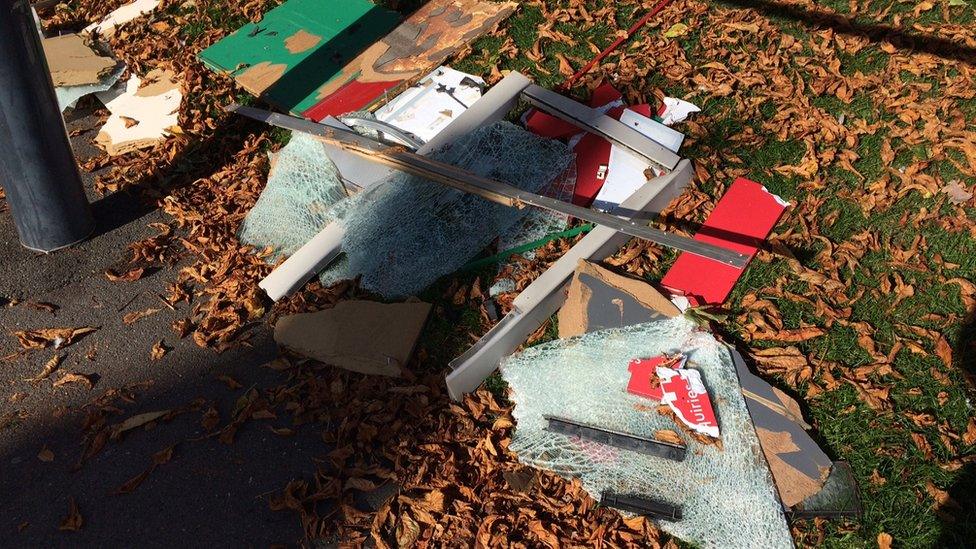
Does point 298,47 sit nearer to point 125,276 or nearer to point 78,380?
point 125,276

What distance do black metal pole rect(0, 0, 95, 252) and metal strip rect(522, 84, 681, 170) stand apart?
263 cm

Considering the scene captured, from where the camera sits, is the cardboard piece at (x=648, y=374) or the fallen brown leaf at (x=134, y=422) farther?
the fallen brown leaf at (x=134, y=422)

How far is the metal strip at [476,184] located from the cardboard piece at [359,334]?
71 cm

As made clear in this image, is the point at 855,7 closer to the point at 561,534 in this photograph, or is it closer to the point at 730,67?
the point at 730,67

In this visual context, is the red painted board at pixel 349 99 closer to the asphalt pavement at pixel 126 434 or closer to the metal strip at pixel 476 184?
the metal strip at pixel 476 184

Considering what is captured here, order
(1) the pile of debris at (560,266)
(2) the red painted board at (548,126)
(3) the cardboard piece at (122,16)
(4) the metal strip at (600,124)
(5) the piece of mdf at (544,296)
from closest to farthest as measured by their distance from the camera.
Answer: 1. (1) the pile of debris at (560,266)
2. (5) the piece of mdf at (544,296)
3. (4) the metal strip at (600,124)
4. (2) the red painted board at (548,126)
5. (3) the cardboard piece at (122,16)

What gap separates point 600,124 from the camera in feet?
15.8

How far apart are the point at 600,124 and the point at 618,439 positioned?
1.96m

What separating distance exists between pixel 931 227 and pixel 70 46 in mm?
5794

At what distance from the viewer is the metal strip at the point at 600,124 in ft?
15.2

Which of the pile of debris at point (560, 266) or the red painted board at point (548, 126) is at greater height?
the red painted board at point (548, 126)

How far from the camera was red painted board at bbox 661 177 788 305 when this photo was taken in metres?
4.23

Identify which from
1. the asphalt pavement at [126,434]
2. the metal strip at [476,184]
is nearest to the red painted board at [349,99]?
the metal strip at [476,184]

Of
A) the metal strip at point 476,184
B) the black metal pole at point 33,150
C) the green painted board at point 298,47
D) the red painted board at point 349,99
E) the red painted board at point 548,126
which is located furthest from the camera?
the green painted board at point 298,47
